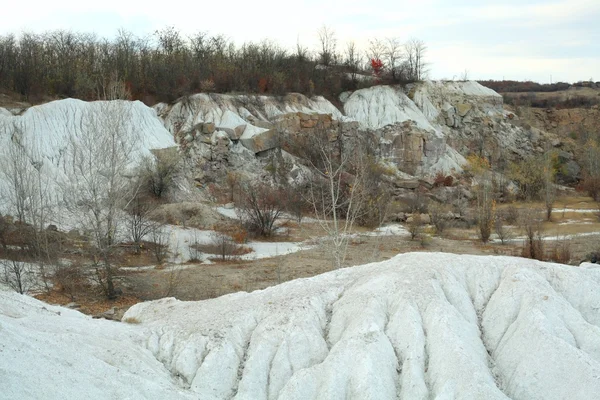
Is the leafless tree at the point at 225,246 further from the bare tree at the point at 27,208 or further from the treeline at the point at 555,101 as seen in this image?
the treeline at the point at 555,101

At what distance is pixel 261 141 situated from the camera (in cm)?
3394

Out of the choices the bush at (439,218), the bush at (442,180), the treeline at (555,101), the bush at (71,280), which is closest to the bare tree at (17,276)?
the bush at (71,280)

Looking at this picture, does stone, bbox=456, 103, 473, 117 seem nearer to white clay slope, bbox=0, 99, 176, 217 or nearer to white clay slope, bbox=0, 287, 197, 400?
white clay slope, bbox=0, 99, 176, 217

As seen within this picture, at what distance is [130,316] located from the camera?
388 inches

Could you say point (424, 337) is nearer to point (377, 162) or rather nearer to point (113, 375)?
point (113, 375)

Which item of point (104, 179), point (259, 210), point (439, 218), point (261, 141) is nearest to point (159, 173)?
point (259, 210)

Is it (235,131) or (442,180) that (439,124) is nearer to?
(442,180)

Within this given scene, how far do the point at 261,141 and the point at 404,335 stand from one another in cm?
2707

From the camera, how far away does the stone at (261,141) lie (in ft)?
111

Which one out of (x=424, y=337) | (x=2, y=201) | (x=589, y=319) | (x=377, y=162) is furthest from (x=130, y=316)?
(x=377, y=162)

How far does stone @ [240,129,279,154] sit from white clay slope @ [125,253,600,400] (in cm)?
2471

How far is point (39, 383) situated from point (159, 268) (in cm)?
1379

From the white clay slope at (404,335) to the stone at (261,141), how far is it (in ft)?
81.1

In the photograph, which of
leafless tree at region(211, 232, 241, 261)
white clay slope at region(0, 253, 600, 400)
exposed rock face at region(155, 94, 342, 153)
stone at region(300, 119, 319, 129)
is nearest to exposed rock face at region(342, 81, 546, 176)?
stone at region(300, 119, 319, 129)
